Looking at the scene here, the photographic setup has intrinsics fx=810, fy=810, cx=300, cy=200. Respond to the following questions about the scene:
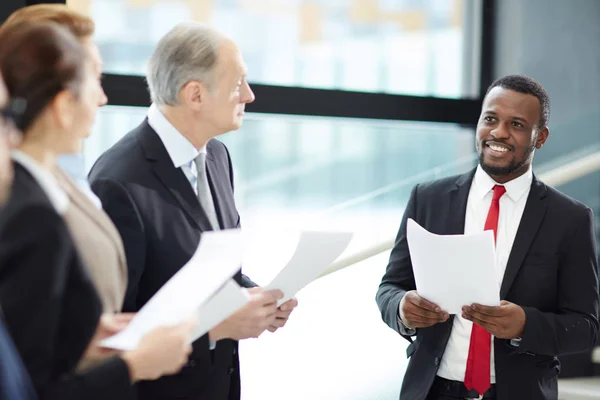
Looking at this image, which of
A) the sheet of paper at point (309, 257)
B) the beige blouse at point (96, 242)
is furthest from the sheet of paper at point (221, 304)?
the sheet of paper at point (309, 257)

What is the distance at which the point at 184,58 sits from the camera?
199cm

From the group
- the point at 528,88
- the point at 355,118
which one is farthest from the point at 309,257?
the point at 355,118

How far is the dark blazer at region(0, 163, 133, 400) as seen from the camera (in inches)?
44.0

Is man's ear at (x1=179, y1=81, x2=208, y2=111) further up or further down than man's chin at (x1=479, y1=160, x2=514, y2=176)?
further up

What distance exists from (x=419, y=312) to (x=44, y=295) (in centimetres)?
128

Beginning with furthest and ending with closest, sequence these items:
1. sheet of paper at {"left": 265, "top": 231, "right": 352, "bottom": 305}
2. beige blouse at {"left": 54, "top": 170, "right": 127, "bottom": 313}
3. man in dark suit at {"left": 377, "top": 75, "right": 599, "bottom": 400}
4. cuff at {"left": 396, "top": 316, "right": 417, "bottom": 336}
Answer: cuff at {"left": 396, "top": 316, "right": 417, "bottom": 336} → man in dark suit at {"left": 377, "top": 75, "right": 599, "bottom": 400} → sheet of paper at {"left": 265, "top": 231, "right": 352, "bottom": 305} → beige blouse at {"left": 54, "top": 170, "right": 127, "bottom": 313}

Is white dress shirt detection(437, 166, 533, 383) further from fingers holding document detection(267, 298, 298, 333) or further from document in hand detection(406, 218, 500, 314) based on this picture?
fingers holding document detection(267, 298, 298, 333)

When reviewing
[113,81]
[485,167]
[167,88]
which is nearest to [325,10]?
[113,81]

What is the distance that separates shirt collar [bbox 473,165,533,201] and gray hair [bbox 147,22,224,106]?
89 cm

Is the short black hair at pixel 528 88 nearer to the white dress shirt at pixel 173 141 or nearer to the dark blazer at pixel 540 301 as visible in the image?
the dark blazer at pixel 540 301

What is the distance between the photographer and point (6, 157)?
3.62 feet

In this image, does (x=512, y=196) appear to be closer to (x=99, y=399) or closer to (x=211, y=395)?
(x=211, y=395)

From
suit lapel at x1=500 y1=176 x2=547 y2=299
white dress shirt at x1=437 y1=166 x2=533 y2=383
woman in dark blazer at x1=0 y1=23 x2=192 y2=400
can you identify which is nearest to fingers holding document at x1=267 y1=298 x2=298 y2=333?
white dress shirt at x1=437 y1=166 x2=533 y2=383

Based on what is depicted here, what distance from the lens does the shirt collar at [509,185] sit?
7.80ft
